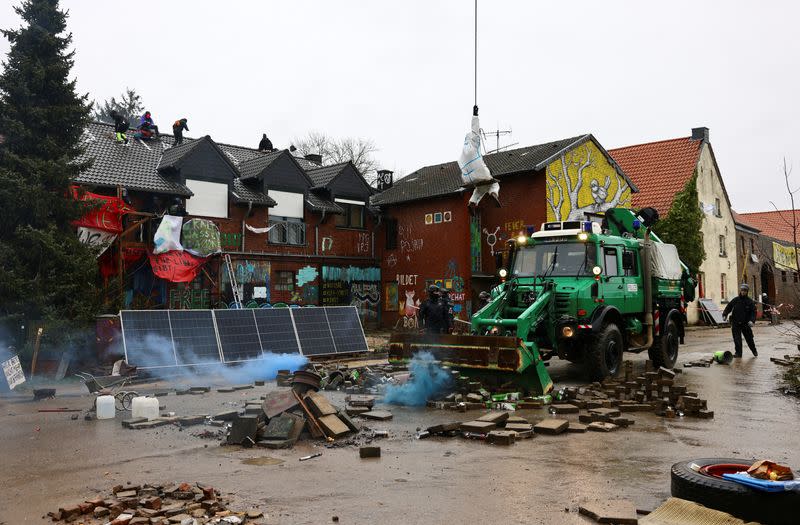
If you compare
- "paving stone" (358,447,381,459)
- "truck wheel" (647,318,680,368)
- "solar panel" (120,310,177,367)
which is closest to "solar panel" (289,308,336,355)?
"solar panel" (120,310,177,367)

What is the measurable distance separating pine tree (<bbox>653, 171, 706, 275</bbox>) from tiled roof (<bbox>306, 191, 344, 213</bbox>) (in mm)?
17566

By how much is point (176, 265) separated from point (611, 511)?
1962 cm

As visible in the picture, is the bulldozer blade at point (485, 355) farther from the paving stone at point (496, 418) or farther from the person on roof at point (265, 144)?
the person on roof at point (265, 144)

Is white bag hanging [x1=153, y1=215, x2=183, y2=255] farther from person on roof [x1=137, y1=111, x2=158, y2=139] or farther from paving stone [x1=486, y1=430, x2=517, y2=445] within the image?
paving stone [x1=486, y1=430, x2=517, y2=445]

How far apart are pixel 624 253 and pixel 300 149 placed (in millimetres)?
56968

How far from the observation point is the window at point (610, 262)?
43.2 ft

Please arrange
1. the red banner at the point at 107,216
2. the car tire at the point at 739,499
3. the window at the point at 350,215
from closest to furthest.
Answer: the car tire at the point at 739,499 < the red banner at the point at 107,216 < the window at the point at 350,215

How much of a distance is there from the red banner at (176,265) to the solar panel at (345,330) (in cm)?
659

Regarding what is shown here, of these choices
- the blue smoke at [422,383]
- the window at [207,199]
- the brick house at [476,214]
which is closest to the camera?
the blue smoke at [422,383]

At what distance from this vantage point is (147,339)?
14.7 metres

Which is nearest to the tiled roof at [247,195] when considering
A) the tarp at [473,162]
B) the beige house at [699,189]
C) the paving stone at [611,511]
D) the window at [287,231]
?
the window at [287,231]

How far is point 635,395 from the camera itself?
35.4 feet

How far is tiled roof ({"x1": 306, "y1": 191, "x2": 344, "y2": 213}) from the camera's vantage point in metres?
28.5

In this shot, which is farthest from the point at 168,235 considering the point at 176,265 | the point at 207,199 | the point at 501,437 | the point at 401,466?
the point at 401,466
